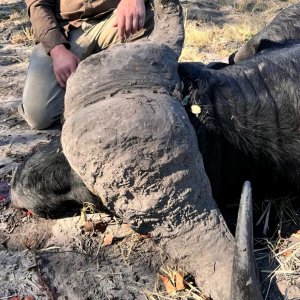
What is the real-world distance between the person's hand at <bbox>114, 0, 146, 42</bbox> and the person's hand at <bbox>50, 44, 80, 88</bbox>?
525 mm

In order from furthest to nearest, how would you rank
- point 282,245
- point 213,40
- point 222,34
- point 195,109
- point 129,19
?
point 222,34 < point 213,40 < point 129,19 < point 282,245 < point 195,109

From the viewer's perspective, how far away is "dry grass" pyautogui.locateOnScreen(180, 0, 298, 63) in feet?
21.0

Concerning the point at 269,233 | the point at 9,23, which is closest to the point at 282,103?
the point at 269,233

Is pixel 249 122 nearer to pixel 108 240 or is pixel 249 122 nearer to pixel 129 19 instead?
pixel 108 240

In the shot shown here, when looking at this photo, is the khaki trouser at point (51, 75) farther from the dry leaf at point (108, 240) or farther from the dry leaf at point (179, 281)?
the dry leaf at point (179, 281)

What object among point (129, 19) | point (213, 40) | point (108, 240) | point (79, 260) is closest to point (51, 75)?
point (129, 19)

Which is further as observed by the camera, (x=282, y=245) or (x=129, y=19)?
(x=129, y=19)

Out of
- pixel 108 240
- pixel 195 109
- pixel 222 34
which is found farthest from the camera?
pixel 222 34

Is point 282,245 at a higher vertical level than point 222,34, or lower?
higher

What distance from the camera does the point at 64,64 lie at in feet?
13.1

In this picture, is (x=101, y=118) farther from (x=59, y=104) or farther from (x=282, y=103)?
(x=59, y=104)

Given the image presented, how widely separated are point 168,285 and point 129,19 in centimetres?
190

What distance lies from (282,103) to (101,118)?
1.09m

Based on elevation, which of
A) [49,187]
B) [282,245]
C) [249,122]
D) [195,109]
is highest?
[195,109]
